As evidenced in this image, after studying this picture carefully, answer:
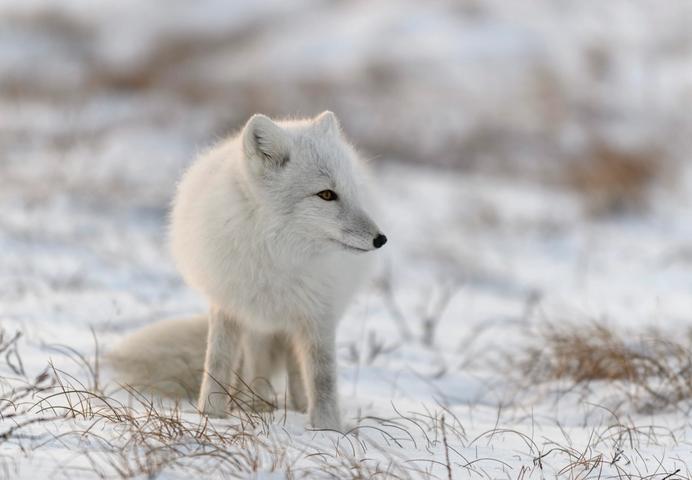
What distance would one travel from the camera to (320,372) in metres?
3.10

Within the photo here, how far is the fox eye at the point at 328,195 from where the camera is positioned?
9.59ft

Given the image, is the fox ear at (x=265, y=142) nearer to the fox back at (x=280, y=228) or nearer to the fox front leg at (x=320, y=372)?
the fox back at (x=280, y=228)

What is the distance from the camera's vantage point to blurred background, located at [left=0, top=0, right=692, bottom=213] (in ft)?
31.4

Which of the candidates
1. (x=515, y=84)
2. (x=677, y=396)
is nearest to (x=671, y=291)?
(x=677, y=396)

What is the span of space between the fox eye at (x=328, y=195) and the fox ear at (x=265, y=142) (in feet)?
0.64

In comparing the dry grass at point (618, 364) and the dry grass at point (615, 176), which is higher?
the dry grass at point (615, 176)

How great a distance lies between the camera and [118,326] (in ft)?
14.1

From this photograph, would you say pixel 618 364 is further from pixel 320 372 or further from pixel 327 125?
pixel 327 125

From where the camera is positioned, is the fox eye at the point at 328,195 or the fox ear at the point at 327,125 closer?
the fox eye at the point at 328,195

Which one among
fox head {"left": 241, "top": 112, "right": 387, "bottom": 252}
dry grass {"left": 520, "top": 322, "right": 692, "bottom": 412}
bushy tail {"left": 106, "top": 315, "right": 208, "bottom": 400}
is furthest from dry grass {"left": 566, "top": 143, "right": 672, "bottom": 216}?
fox head {"left": 241, "top": 112, "right": 387, "bottom": 252}

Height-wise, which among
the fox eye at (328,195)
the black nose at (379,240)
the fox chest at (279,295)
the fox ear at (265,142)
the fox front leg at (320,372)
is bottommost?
the fox front leg at (320,372)

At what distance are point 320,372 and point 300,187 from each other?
758 millimetres

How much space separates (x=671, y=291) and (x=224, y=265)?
4.71 meters

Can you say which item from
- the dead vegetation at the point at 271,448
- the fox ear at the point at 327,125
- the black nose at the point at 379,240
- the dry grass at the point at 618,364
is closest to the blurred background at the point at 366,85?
the dry grass at the point at 618,364
